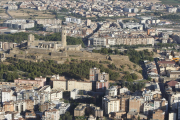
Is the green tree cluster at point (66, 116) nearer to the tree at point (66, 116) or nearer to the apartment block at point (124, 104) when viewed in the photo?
the tree at point (66, 116)

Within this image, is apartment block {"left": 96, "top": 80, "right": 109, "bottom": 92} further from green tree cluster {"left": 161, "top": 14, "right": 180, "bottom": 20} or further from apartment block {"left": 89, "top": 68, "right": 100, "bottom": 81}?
green tree cluster {"left": 161, "top": 14, "right": 180, "bottom": 20}

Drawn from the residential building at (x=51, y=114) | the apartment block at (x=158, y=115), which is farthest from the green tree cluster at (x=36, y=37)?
the apartment block at (x=158, y=115)

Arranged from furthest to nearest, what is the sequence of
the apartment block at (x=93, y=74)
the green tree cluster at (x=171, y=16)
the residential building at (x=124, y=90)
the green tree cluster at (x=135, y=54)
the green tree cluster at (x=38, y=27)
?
the green tree cluster at (x=171, y=16) < the green tree cluster at (x=38, y=27) < the green tree cluster at (x=135, y=54) < the apartment block at (x=93, y=74) < the residential building at (x=124, y=90)

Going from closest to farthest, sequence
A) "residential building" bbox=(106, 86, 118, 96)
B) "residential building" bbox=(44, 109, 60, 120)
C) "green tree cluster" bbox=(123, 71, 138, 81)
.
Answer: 1. "residential building" bbox=(44, 109, 60, 120)
2. "residential building" bbox=(106, 86, 118, 96)
3. "green tree cluster" bbox=(123, 71, 138, 81)

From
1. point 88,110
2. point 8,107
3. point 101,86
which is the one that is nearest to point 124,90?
point 101,86

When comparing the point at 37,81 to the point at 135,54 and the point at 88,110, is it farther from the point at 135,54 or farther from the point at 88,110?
the point at 135,54

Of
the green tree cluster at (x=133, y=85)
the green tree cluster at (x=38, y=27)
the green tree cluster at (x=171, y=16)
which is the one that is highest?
the green tree cluster at (x=171, y=16)

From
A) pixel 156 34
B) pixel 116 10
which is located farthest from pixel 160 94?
pixel 116 10

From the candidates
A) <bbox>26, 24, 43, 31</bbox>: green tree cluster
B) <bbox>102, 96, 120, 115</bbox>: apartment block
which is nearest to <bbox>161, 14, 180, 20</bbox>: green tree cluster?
<bbox>26, 24, 43, 31</bbox>: green tree cluster

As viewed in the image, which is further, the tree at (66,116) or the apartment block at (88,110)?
the apartment block at (88,110)

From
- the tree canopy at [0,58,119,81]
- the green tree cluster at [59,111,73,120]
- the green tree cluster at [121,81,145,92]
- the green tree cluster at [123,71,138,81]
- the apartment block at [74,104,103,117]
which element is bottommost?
the green tree cluster at [59,111,73,120]

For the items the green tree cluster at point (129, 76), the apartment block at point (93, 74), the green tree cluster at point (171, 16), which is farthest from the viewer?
the green tree cluster at point (171, 16)
